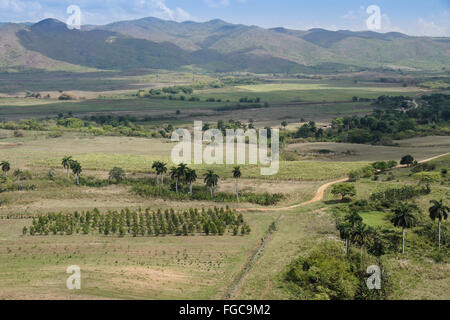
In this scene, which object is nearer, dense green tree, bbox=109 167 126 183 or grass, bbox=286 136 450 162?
dense green tree, bbox=109 167 126 183

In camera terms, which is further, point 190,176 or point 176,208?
point 190,176

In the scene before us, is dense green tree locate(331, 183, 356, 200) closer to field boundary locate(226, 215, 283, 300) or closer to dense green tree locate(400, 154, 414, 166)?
field boundary locate(226, 215, 283, 300)

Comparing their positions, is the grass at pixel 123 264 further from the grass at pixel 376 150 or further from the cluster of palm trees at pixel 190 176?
the grass at pixel 376 150

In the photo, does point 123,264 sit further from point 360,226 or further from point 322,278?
point 360,226

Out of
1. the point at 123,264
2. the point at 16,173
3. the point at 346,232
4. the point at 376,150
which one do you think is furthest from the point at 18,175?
the point at 376,150

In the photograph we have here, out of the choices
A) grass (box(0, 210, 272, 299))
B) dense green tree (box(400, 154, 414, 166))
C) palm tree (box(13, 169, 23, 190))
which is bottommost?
grass (box(0, 210, 272, 299))

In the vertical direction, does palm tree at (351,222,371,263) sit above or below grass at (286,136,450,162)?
below

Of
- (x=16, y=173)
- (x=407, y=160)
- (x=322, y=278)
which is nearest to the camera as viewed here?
(x=322, y=278)

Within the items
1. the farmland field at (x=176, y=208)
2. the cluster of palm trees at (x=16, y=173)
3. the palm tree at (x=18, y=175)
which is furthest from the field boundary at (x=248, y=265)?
the cluster of palm trees at (x=16, y=173)

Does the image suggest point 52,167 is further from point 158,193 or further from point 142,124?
point 142,124

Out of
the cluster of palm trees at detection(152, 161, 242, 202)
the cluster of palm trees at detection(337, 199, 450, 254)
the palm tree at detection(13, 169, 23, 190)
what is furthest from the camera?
the palm tree at detection(13, 169, 23, 190)

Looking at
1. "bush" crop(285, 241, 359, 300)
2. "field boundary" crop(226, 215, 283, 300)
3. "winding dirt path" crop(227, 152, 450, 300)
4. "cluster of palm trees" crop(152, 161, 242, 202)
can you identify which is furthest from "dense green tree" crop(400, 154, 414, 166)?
"bush" crop(285, 241, 359, 300)
